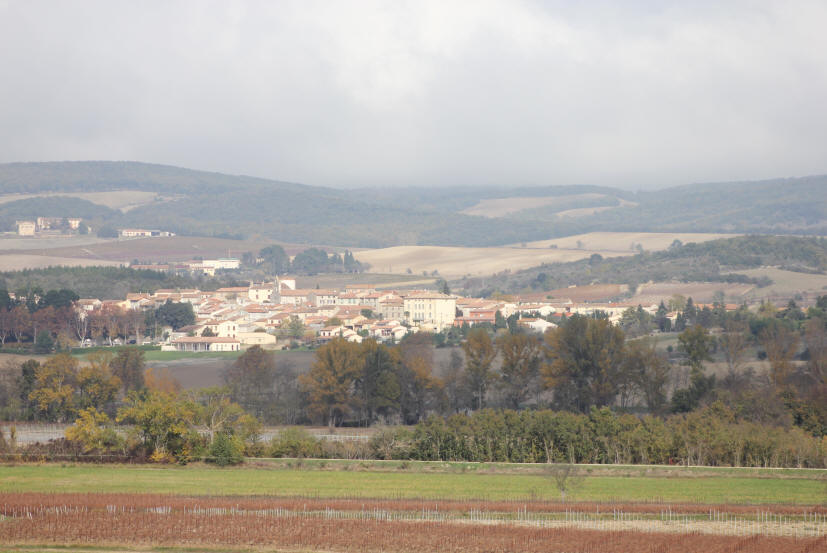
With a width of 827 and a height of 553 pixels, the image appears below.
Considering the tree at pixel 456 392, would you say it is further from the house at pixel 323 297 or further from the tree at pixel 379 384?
the house at pixel 323 297

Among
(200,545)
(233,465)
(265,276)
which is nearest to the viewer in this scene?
(200,545)

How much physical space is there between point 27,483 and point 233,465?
7513mm

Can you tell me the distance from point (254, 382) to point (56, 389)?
10.3 meters

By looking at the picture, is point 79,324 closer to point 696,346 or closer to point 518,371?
point 518,371

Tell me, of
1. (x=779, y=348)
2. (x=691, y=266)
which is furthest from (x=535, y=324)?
(x=691, y=266)

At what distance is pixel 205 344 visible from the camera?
86.2 meters

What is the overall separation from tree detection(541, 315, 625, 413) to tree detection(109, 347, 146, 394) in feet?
74.7

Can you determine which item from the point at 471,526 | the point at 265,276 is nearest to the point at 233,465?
the point at 471,526

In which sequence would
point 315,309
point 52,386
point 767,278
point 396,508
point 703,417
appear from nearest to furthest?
point 396,508
point 703,417
point 52,386
point 315,309
point 767,278

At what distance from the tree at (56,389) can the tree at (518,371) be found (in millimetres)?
22681

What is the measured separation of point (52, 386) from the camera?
54.9 meters

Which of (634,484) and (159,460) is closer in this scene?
(634,484)

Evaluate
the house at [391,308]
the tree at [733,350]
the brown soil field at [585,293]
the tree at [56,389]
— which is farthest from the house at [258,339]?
the brown soil field at [585,293]

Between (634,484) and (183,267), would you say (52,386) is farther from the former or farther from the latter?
(183,267)
